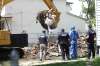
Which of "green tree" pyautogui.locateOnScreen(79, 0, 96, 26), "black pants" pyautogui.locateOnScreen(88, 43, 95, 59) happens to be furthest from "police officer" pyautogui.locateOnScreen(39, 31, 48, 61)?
"green tree" pyautogui.locateOnScreen(79, 0, 96, 26)

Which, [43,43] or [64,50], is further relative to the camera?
[64,50]

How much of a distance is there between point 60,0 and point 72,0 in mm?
8924

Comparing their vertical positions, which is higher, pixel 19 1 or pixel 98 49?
pixel 19 1

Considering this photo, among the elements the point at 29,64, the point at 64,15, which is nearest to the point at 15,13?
the point at 64,15

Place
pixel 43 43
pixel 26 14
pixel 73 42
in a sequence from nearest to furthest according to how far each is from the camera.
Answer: pixel 43 43 → pixel 73 42 → pixel 26 14

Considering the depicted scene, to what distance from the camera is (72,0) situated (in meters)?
67.2

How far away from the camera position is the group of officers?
28.1 m

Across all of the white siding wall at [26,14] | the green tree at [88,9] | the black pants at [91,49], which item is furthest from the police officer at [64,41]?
the green tree at [88,9]

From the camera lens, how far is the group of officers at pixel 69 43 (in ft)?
92.0

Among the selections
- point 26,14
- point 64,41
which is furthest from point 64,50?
point 26,14

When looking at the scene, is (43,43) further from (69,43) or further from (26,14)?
(26,14)

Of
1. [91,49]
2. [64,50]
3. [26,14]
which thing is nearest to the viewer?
[91,49]

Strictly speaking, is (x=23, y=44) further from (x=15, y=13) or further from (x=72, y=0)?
(x=72, y=0)

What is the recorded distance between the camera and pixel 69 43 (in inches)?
1129
